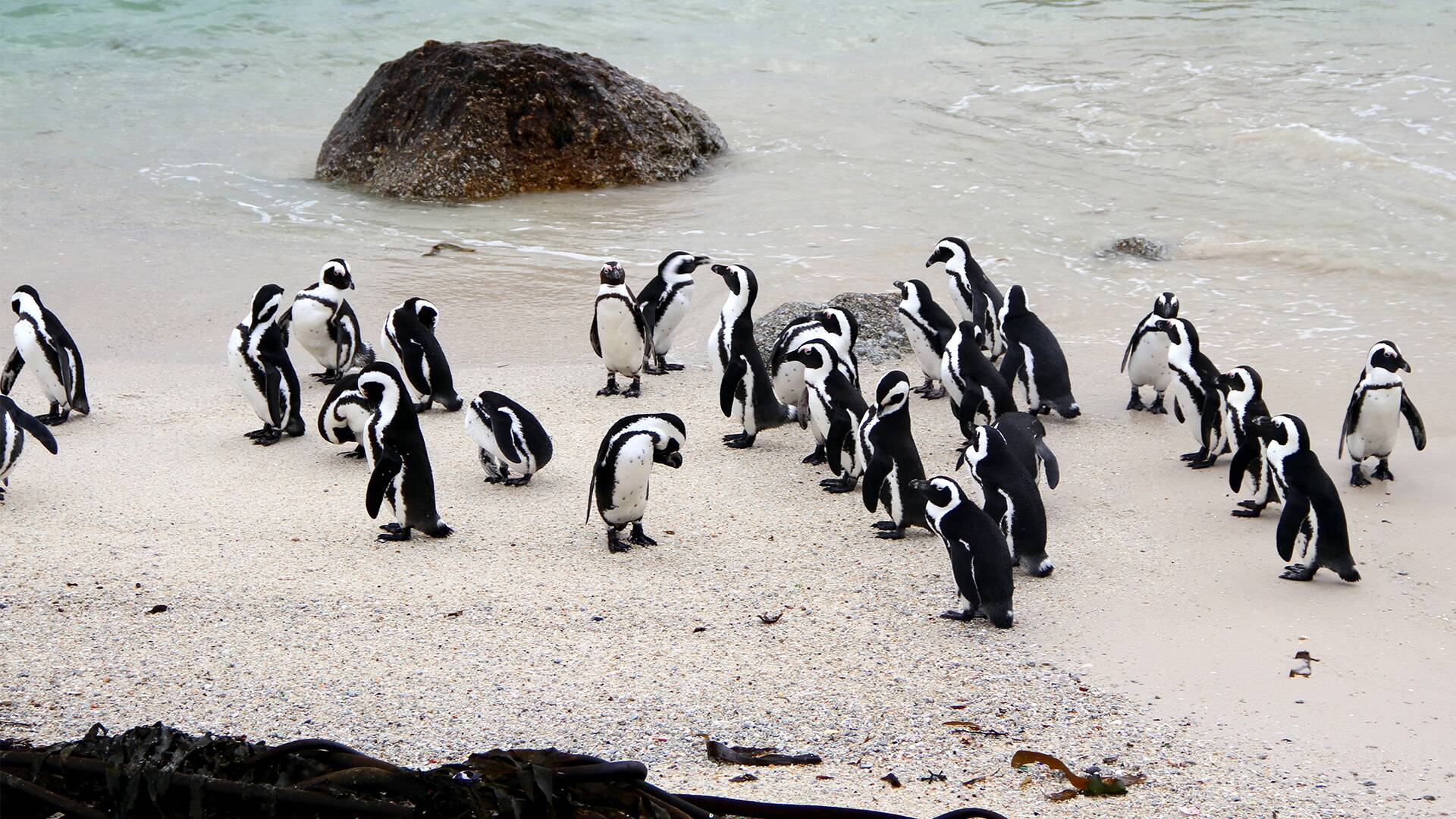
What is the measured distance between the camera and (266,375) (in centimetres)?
609

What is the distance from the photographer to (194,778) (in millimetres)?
1657

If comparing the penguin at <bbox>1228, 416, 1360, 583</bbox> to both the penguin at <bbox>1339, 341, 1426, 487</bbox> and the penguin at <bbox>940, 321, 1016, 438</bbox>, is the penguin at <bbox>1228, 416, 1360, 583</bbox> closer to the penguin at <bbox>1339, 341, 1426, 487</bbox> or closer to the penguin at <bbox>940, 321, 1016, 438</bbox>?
the penguin at <bbox>1339, 341, 1426, 487</bbox>

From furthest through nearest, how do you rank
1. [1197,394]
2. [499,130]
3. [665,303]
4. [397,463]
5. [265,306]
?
[499,130] → [665,303] → [265,306] → [1197,394] → [397,463]

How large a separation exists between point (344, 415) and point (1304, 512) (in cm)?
367

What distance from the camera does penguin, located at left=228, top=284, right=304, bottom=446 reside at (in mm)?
6086

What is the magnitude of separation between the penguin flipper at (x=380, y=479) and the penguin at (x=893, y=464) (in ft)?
5.59

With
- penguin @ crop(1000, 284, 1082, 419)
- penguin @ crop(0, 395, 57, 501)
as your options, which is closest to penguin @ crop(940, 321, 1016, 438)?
penguin @ crop(1000, 284, 1082, 419)

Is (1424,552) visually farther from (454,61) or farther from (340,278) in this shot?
(454,61)

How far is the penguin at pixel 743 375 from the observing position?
618 cm

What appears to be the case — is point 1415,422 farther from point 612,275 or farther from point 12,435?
point 12,435

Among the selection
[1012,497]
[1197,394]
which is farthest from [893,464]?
[1197,394]

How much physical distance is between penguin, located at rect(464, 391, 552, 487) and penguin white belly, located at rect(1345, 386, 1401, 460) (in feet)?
10.8

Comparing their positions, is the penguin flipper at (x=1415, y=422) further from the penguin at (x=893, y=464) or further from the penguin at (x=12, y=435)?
the penguin at (x=12, y=435)

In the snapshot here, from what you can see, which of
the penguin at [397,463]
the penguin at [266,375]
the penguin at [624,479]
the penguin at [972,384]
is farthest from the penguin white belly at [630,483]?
the penguin at [266,375]
